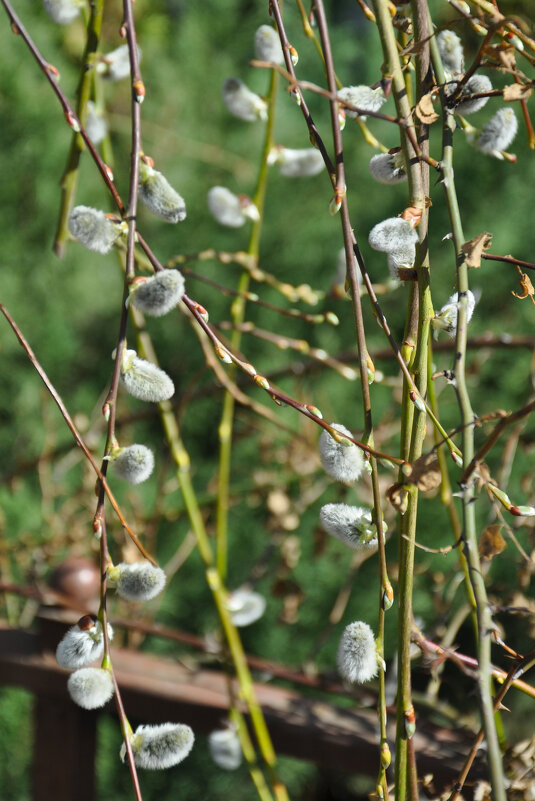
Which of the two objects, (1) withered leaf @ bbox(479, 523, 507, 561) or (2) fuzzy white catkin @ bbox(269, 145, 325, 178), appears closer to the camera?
(1) withered leaf @ bbox(479, 523, 507, 561)

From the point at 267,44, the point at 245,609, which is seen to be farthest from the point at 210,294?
the point at 267,44

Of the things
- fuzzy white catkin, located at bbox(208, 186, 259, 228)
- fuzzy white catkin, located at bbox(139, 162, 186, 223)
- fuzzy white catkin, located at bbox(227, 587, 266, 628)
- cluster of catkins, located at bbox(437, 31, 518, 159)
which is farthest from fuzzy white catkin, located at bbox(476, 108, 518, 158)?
fuzzy white catkin, located at bbox(227, 587, 266, 628)

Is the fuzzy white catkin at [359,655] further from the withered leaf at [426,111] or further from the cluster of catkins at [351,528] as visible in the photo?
the withered leaf at [426,111]

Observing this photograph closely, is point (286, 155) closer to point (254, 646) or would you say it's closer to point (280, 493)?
point (280, 493)

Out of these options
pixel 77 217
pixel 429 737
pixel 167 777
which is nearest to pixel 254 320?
pixel 167 777

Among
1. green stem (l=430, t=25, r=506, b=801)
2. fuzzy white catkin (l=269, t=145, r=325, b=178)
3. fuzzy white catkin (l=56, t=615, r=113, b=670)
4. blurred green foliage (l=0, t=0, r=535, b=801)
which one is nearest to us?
green stem (l=430, t=25, r=506, b=801)

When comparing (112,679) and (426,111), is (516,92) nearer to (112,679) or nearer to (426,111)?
(426,111)

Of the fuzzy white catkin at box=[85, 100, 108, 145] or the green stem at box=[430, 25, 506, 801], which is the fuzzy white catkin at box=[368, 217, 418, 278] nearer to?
the green stem at box=[430, 25, 506, 801]
